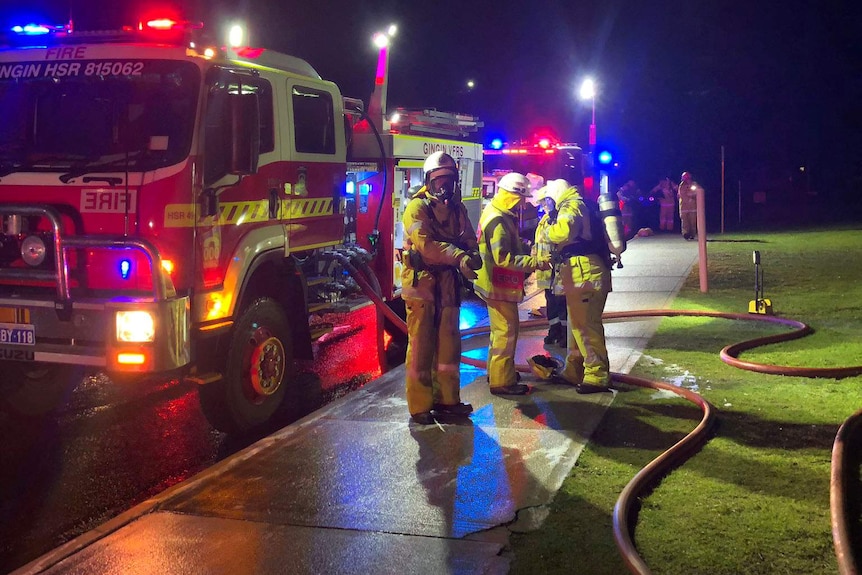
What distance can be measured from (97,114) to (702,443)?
14.3 ft

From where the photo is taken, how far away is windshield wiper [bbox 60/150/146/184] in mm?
5422

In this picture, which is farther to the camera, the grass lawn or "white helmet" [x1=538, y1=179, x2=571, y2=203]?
"white helmet" [x1=538, y1=179, x2=571, y2=203]

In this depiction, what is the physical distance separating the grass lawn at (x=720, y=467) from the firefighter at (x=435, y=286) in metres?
1.16

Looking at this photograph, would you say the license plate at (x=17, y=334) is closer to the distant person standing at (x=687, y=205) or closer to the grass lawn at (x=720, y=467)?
the grass lawn at (x=720, y=467)

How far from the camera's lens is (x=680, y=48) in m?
45.9

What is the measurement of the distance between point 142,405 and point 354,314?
5.24m

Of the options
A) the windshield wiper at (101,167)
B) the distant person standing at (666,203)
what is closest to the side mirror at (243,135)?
the windshield wiper at (101,167)

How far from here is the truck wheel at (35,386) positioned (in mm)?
6438

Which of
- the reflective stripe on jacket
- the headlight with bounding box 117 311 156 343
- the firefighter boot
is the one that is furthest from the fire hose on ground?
the headlight with bounding box 117 311 156 343

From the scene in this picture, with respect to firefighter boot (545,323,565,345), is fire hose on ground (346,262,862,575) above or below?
below

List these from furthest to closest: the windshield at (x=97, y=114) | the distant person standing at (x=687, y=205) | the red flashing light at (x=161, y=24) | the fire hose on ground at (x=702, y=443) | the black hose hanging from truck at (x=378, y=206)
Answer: the distant person standing at (x=687, y=205), the black hose hanging from truck at (x=378, y=206), the red flashing light at (x=161, y=24), the windshield at (x=97, y=114), the fire hose on ground at (x=702, y=443)

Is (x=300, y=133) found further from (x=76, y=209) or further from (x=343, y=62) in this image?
(x=343, y=62)

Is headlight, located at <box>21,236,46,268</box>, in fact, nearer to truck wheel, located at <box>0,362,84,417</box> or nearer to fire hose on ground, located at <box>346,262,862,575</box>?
truck wheel, located at <box>0,362,84,417</box>

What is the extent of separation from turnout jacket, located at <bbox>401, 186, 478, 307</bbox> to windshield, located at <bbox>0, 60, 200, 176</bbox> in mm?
1595
